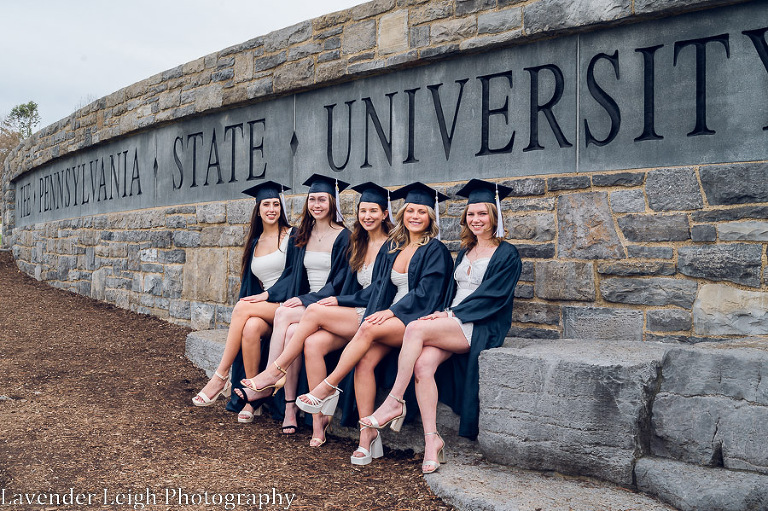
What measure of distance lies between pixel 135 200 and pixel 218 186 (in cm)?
203

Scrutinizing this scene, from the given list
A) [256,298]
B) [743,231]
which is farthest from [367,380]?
[743,231]

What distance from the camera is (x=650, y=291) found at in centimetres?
396

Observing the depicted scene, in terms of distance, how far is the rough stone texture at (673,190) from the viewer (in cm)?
383

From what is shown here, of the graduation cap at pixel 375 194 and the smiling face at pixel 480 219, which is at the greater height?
the graduation cap at pixel 375 194

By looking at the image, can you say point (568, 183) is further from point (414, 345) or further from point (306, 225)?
point (306, 225)

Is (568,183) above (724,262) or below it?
above

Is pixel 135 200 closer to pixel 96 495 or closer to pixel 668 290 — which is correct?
pixel 96 495

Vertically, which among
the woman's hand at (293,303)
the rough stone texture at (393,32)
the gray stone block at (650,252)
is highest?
the rough stone texture at (393,32)

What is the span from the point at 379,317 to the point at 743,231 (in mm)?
2117

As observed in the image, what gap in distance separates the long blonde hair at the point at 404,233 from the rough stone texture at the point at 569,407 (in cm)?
92

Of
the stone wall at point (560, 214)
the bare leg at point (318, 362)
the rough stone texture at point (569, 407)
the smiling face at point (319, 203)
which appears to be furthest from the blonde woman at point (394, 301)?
the stone wall at point (560, 214)

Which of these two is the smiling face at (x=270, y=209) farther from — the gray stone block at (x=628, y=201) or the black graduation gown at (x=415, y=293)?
the gray stone block at (x=628, y=201)

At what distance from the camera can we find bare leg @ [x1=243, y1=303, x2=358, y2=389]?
4.08 metres

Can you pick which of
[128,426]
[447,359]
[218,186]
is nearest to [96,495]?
[128,426]
